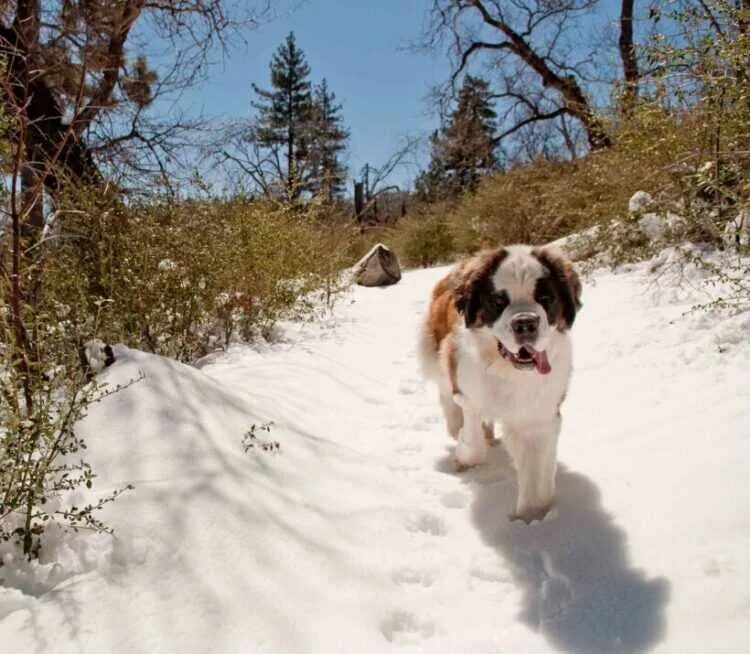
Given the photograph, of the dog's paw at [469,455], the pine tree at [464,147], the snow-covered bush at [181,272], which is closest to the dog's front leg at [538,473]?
the dog's paw at [469,455]

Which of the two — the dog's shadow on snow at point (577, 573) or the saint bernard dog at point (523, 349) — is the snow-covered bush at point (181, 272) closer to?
the saint bernard dog at point (523, 349)

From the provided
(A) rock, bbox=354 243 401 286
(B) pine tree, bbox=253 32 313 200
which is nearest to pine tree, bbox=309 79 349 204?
(B) pine tree, bbox=253 32 313 200

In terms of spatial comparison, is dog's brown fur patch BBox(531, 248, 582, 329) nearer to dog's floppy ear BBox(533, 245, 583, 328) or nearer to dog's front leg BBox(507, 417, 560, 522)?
dog's floppy ear BBox(533, 245, 583, 328)

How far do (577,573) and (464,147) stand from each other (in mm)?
19677

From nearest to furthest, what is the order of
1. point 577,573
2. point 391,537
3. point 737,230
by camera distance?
point 577,573 → point 391,537 → point 737,230

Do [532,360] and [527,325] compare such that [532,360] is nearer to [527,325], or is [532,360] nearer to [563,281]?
[527,325]

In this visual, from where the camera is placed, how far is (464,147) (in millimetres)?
20125

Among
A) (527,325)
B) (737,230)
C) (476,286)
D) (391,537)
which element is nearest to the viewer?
(527,325)

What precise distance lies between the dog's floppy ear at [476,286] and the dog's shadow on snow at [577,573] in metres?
0.89

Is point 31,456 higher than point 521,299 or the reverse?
the reverse

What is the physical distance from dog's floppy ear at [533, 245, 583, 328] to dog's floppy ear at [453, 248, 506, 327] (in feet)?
0.65

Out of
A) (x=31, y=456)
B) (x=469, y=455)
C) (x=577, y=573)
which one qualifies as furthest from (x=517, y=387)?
Answer: (x=31, y=456)

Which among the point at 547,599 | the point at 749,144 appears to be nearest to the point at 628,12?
the point at 749,144

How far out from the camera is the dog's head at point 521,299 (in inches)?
89.0
